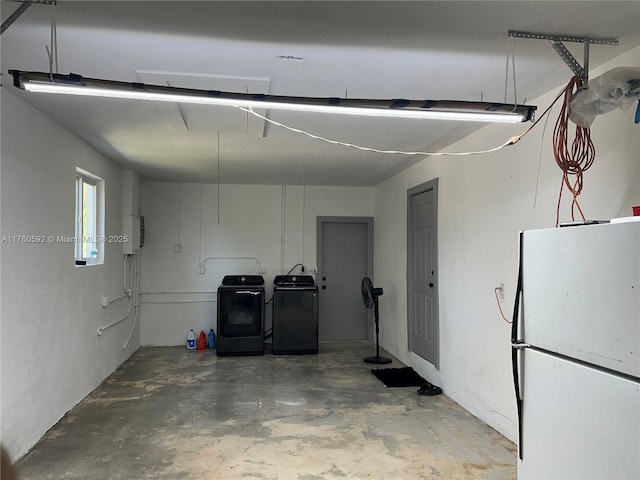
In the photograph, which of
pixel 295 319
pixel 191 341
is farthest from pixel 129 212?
pixel 295 319

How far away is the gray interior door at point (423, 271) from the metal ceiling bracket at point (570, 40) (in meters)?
2.23

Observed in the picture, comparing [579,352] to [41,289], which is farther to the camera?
[41,289]

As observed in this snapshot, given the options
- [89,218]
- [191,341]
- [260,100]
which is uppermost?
[260,100]

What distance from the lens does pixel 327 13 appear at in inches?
69.7

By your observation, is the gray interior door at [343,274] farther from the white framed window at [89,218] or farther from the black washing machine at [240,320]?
the white framed window at [89,218]

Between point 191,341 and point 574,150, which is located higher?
point 574,150

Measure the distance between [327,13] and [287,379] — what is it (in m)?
3.83

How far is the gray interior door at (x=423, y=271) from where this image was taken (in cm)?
442

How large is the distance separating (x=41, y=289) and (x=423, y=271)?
366cm

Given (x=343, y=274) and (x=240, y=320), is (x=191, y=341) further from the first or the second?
(x=343, y=274)

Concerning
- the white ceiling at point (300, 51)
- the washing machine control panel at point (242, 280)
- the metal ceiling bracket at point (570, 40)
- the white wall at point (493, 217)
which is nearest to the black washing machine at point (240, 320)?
the washing machine control panel at point (242, 280)

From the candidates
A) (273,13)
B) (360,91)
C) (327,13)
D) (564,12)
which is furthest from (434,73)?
(273,13)

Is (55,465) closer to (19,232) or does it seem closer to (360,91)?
(19,232)

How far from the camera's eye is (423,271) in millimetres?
4789
